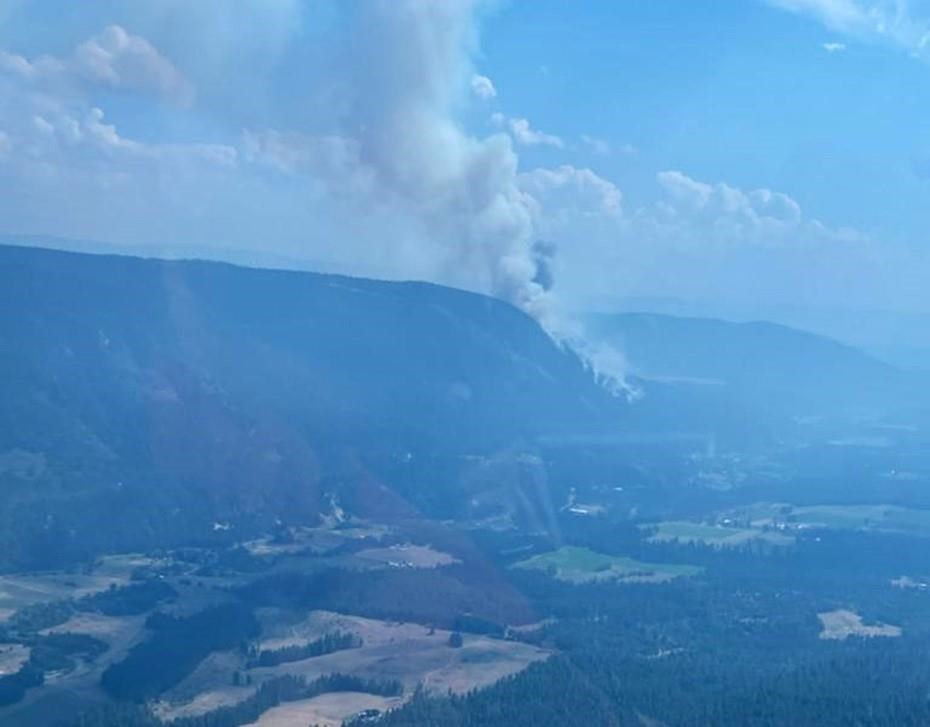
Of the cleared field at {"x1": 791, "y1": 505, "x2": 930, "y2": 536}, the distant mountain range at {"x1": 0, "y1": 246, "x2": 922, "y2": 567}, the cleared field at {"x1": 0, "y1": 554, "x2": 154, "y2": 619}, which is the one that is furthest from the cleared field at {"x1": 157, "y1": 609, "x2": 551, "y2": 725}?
the cleared field at {"x1": 791, "y1": 505, "x2": 930, "y2": 536}

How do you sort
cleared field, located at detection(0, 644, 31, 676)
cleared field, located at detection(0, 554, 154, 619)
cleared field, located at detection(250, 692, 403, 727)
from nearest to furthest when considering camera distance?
cleared field, located at detection(250, 692, 403, 727) < cleared field, located at detection(0, 644, 31, 676) < cleared field, located at detection(0, 554, 154, 619)

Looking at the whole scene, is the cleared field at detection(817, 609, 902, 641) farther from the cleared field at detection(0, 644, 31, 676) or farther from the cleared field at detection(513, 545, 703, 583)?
the cleared field at detection(0, 644, 31, 676)

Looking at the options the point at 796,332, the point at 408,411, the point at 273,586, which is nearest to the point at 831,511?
the point at 408,411

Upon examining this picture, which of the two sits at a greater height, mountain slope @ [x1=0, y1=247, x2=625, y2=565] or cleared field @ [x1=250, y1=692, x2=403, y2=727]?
mountain slope @ [x1=0, y1=247, x2=625, y2=565]

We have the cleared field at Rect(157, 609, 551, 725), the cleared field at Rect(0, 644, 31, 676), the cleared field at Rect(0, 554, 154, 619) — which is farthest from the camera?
the cleared field at Rect(0, 554, 154, 619)

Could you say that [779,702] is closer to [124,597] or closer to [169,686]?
[169,686]

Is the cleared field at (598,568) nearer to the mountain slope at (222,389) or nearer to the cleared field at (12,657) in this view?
the mountain slope at (222,389)
